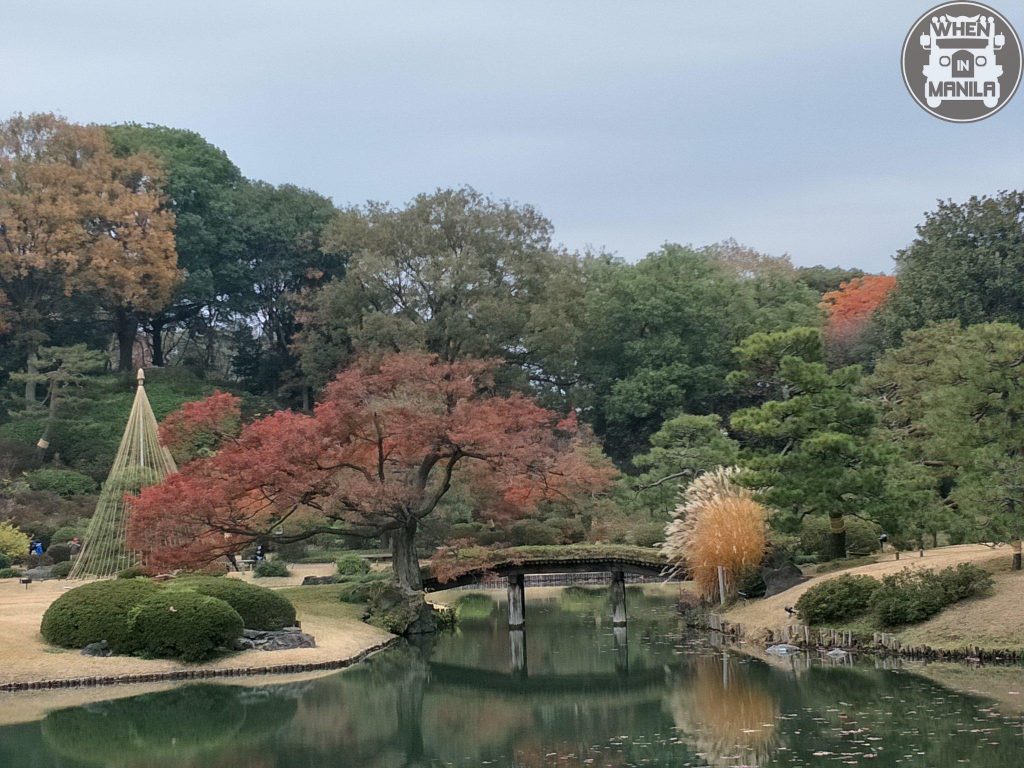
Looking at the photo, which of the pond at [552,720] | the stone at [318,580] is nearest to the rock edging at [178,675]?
the pond at [552,720]

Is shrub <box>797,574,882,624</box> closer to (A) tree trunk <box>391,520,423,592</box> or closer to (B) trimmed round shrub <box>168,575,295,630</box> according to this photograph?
(A) tree trunk <box>391,520,423,592</box>

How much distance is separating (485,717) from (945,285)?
3087 centimetres

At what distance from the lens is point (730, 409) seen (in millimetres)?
51719

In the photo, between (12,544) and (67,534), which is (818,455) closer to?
(67,534)

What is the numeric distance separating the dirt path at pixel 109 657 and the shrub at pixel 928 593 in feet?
35.7

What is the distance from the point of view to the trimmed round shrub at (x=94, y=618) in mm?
23922

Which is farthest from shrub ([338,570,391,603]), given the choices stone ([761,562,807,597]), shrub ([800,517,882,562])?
shrub ([800,517,882,562])

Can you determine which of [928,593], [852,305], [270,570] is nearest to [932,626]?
[928,593]

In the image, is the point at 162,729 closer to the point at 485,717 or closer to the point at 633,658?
the point at 485,717

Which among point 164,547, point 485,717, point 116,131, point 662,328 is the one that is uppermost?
point 116,131

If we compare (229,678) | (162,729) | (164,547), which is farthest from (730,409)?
(162,729)

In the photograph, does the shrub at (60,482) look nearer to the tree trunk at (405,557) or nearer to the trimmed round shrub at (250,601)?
the tree trunk at (405,557)

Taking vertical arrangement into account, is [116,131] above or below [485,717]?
above

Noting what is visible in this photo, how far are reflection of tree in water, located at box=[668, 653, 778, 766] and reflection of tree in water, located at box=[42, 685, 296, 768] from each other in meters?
6.45
